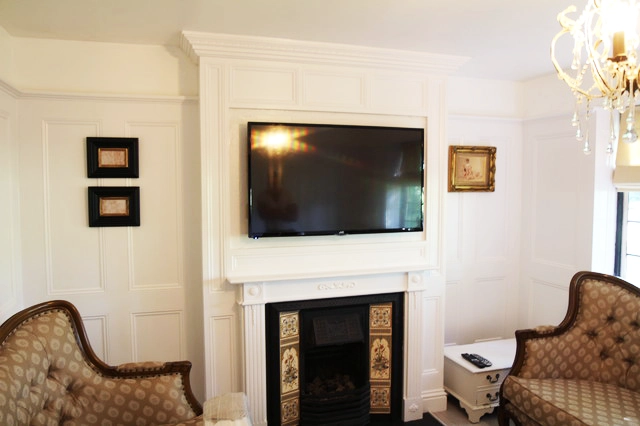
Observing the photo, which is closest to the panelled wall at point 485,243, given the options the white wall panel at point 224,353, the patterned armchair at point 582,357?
the patterned armchair at point 582,357

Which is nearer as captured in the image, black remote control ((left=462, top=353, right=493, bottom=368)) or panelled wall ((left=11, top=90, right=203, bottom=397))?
panelled wall ((left=11, top=90, right=203, bottom=397))

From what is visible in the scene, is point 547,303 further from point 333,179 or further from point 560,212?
point 333,179

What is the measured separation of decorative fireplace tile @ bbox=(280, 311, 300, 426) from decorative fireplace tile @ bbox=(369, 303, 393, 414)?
539mm

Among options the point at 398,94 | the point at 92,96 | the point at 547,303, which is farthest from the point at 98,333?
the point at 547,303

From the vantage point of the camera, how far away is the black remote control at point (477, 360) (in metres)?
3.02

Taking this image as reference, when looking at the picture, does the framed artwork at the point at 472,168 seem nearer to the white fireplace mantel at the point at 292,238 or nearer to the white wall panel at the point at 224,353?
the white fireplace mantel at the point at 292,238

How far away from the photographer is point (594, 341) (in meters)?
2.56

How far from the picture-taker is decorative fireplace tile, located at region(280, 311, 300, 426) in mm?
2752


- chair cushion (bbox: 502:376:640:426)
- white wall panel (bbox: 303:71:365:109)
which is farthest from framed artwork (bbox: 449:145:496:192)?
chair cushion (bbox: 502:376:640:426)

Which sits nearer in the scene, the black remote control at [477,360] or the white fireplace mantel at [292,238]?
the white fireplace mantel at [292,238]

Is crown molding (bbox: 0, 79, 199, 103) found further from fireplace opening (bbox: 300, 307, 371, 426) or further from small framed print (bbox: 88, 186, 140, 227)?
fireplace opening (bbox: 300, 307, 371, 426)

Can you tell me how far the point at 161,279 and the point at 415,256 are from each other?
1.85 metres

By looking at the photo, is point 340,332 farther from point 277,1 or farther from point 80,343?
point 277,1

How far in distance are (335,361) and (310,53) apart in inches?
86.1
